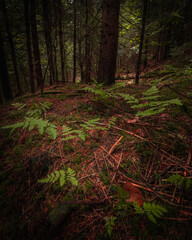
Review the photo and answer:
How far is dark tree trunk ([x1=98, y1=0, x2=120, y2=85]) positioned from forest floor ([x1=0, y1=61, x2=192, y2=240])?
2581 millimetres

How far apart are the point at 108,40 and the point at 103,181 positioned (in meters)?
4.19

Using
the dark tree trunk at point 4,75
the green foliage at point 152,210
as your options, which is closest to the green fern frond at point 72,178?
the green foliage at point 152,210

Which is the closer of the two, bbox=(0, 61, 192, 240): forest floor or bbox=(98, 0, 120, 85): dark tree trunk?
bbox=(0, 61, 192, 240): forest floor

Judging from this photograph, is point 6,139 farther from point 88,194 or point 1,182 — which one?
point 88,194

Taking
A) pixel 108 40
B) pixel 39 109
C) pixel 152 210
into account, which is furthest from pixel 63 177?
pixel 108 40

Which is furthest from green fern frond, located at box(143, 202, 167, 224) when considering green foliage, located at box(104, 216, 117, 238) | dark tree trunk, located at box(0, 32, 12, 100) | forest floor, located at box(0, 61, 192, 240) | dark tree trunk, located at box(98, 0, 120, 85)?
dark tree trunk, located at box(0, 32, 12, 100)

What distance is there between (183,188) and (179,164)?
250mm

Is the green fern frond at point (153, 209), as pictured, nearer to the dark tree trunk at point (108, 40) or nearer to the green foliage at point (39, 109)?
the green foliage at point (39, 109)

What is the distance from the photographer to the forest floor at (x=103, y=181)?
911 mm

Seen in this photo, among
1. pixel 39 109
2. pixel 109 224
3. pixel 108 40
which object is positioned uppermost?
pixel 108 40

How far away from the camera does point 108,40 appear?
150 inches

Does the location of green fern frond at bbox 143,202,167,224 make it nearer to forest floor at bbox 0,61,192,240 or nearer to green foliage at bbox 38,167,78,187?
forest floor at bbox 0,61,192,240

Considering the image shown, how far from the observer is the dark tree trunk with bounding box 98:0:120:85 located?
362cm

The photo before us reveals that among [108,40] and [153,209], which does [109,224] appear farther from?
[108,40]
